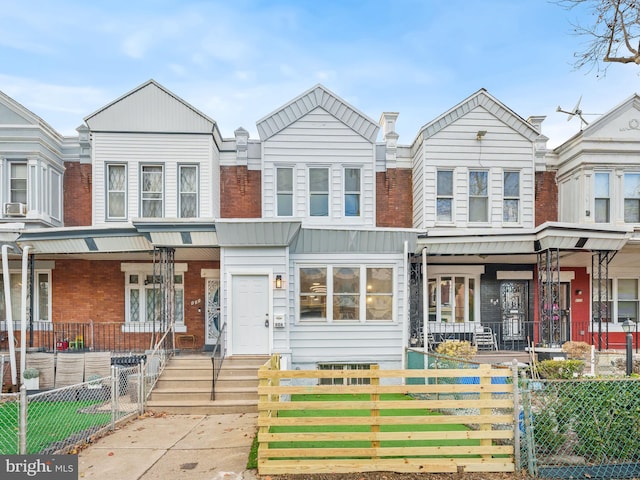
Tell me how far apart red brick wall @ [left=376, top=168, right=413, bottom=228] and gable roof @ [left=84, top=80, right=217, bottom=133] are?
19.9ft

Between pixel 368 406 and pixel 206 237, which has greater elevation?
pixel 206 237

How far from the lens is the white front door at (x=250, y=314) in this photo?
9836 millimetres

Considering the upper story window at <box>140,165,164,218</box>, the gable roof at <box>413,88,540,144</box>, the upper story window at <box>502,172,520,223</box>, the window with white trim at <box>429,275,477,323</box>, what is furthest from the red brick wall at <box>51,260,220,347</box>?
the upper story window at <box>502,172,520,223</box>

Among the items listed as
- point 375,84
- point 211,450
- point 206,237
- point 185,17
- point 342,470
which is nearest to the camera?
point 342,470

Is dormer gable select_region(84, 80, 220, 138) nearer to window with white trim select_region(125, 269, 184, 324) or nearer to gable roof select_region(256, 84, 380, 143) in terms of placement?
gable roof select_region(256, 84, 380, 143)

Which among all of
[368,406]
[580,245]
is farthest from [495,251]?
[368,406]

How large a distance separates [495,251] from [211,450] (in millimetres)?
8852

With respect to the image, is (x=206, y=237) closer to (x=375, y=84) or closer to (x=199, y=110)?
(x=199, y=110)

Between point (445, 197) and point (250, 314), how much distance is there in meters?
→ 7.36

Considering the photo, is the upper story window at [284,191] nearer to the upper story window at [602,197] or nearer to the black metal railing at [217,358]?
the black metal railing at [217,358]

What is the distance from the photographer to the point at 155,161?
12.4 meters

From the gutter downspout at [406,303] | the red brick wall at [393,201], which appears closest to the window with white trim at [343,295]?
the gutter downspout at [406,303]

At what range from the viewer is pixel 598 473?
4.98 meters

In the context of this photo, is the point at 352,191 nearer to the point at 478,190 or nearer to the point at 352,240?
the point at 352,240
